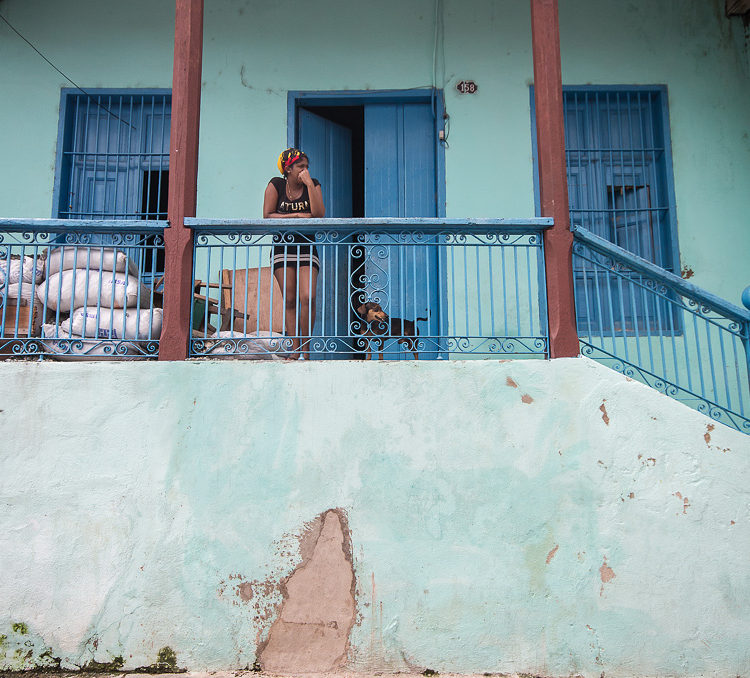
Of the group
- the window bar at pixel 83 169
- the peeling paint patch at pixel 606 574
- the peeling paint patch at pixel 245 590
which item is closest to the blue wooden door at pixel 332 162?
the window bar at pixel 83 169

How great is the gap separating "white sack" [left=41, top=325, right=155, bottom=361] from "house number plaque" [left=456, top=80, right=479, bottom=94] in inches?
159

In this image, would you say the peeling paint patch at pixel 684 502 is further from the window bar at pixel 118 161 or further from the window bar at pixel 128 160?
the window bar at pixel 128 160

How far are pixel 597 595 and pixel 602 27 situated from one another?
5310 millimetres

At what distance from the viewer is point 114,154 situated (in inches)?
266

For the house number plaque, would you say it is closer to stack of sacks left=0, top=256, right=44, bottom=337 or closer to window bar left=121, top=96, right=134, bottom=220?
window bar left=121, top=96, right=134, bottom=220

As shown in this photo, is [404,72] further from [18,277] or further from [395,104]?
[18,277]

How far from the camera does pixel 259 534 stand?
13.8 ft

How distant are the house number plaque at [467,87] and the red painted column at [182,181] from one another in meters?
2.75

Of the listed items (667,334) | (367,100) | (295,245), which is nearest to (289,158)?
(295,245)

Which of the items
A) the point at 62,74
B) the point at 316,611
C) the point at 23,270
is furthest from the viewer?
the point at 62,74

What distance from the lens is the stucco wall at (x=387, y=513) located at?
4094 mm

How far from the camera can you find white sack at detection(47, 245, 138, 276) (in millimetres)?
4637

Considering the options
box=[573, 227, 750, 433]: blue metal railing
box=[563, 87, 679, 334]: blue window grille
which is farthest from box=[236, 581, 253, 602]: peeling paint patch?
box=[563, 87, 679, 334]: blue window grille

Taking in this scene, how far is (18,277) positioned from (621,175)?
5207 mm
